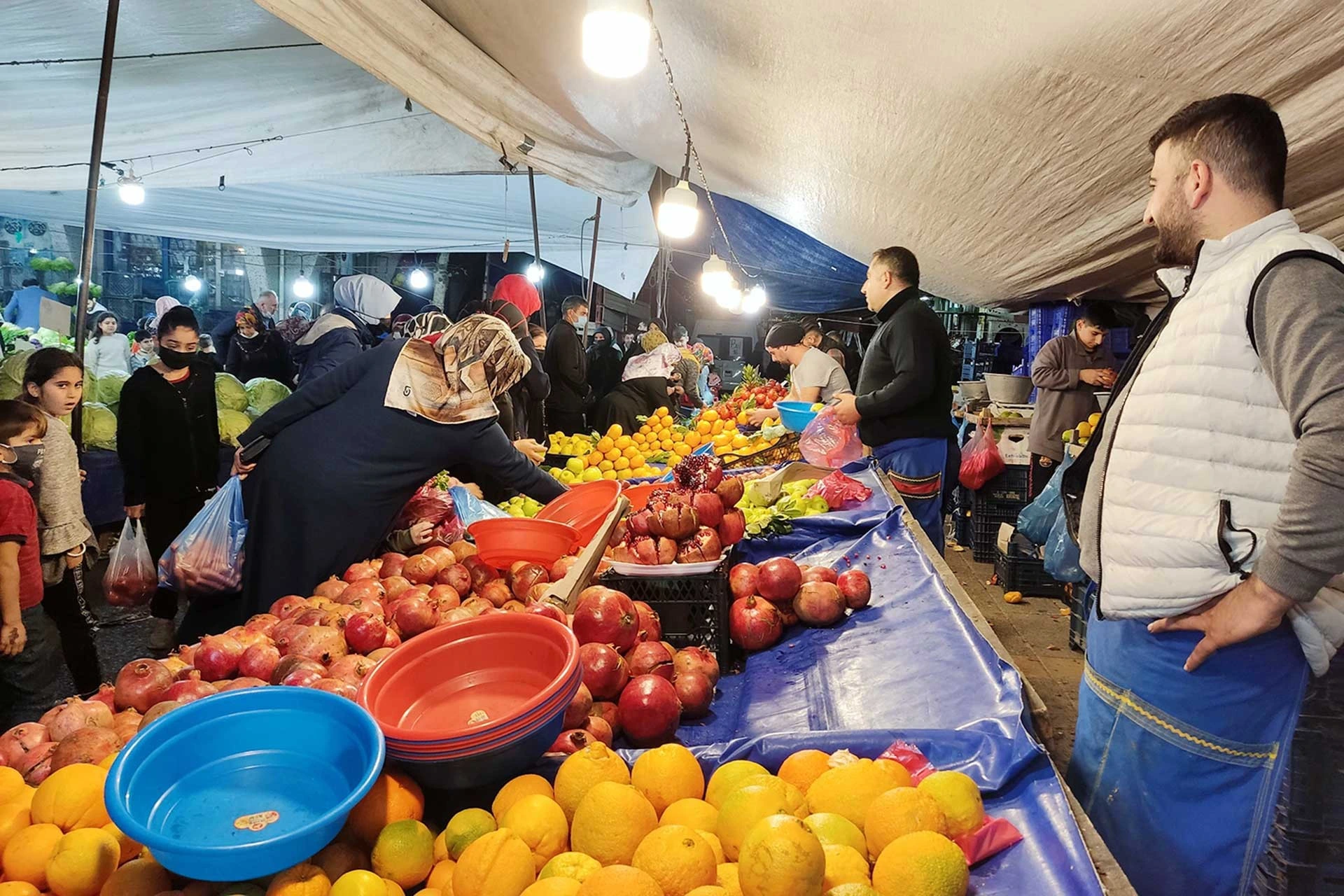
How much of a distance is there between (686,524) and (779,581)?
389mm

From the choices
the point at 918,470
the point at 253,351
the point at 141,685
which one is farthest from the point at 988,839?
the point at 253,351

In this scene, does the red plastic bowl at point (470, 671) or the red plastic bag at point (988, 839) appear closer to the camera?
the red plastic bag at point (988, 839)

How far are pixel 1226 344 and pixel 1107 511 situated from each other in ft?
1.52

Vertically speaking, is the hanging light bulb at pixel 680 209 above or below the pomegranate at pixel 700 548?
above

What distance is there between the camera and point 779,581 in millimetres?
2451

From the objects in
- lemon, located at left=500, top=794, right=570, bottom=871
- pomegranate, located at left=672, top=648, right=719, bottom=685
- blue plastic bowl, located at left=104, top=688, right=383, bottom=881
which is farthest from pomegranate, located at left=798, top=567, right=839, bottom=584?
blue plastic bowl, located at left=104, top=688, right=383, bottom=881

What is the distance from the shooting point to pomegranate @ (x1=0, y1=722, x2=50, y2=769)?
4.68 ft

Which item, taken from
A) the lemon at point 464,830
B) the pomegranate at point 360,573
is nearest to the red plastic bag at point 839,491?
the pomegranate at point 360,573

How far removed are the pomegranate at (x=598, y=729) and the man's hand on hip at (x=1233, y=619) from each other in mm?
1286

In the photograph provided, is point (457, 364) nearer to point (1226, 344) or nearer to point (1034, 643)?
point (1226, 344)

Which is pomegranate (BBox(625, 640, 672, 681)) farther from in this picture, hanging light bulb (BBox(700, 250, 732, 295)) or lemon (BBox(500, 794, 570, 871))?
hanging light bulb (BBox(700, 250, 732, 295))

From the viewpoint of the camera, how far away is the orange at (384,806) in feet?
3.75

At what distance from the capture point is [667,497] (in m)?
2.58

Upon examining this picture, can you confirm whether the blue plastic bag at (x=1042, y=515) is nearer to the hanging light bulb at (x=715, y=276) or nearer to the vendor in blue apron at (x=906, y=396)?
the vendor in blue apron at (x=906, y=396)
